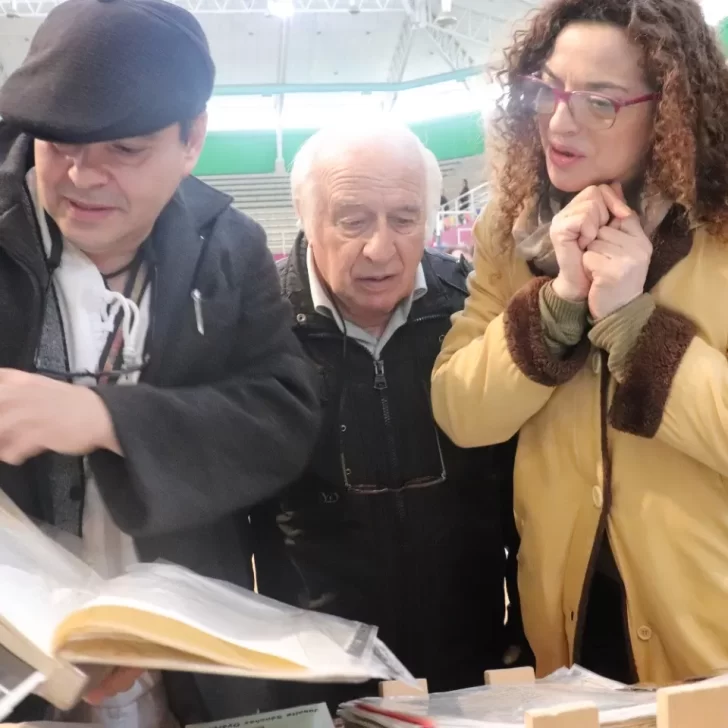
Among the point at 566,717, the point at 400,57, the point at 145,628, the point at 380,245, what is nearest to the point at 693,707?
the point at 566,717

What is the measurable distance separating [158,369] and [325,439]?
451mm

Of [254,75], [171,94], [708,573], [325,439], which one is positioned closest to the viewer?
[171,94]

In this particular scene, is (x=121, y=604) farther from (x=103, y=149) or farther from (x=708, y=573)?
(x=708, y=573)

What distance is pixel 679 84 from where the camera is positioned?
936mm

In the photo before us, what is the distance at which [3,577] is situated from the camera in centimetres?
57

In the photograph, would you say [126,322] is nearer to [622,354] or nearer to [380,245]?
[380,245]

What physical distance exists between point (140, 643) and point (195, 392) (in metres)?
0.36

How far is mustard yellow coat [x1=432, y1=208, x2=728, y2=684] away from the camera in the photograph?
3.00 ft

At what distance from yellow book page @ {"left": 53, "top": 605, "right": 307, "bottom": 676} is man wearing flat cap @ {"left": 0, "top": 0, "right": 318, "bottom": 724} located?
242mm

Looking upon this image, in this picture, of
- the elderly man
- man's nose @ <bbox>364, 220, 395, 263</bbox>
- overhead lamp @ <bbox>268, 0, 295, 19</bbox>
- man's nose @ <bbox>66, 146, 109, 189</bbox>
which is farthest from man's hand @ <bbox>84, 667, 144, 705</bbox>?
overhead lamp @ <bbox>268, 0, 295, 19</bbox>

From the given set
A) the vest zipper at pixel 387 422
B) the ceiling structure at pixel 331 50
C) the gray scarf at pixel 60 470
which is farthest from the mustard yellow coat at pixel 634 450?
the ceiling structure at pixel 331 50

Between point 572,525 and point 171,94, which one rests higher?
point 171,94

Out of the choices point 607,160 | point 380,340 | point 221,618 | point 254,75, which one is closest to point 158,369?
point 221,618

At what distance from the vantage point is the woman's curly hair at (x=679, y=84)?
37.0 inches
